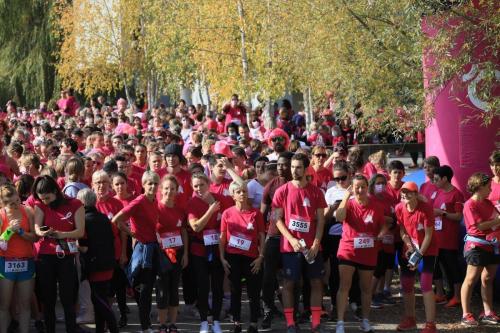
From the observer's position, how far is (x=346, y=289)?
1041cm

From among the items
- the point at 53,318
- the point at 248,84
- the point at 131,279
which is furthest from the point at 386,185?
the point at 248,84

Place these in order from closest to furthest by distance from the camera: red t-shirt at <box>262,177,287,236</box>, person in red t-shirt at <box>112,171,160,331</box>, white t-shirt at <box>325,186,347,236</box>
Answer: person in red t-shirt at <box>112,171,160,331</box> → red t-shirt at <box>262,177,287,236</box> → white t-shirt at <box>325,186,347,236</box>

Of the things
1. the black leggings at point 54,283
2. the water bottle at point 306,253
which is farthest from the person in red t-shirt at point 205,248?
the black leggings at point 54,283

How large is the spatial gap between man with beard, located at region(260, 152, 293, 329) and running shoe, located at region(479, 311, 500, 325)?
232 cm

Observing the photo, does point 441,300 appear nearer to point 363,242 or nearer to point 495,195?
point 495,195

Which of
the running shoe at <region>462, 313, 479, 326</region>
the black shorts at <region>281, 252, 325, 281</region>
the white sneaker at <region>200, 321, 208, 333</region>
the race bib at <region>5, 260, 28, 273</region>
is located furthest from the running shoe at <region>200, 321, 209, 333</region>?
the running shoe at <region>462, 313, 479, 326</region>

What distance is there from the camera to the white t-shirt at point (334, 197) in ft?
36.6

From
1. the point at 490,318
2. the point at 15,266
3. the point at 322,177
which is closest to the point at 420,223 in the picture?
the point at 490,318

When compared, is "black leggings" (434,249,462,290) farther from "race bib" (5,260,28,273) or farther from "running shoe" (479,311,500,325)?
"race bib" (5,260,28,273)

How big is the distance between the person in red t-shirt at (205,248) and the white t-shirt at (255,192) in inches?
26.6

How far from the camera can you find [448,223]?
11.7m

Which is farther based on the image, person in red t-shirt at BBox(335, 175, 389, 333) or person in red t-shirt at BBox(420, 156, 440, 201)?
person in red t-shirt at BBox(420, 156, 440, 201)

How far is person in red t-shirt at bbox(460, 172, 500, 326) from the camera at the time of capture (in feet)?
35.5

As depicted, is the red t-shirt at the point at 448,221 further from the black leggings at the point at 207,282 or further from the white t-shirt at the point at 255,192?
the black leggings at the point at 207,282
